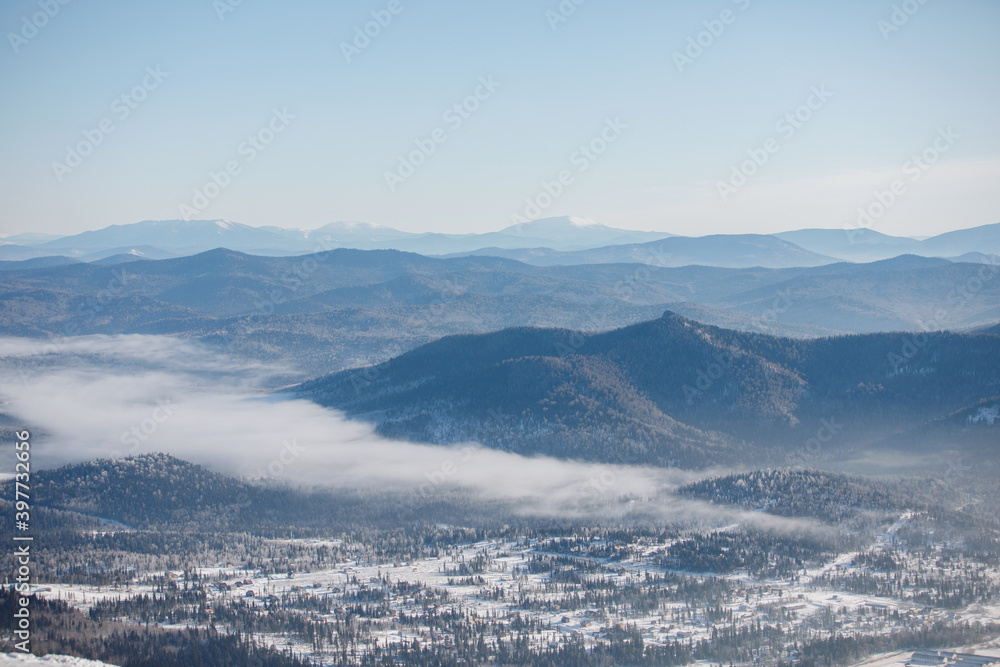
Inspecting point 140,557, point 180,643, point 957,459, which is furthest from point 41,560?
point 957,459

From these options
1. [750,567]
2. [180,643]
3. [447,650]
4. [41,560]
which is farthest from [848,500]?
[41,560]

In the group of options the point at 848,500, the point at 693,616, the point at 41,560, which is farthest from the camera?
the point at 848,500

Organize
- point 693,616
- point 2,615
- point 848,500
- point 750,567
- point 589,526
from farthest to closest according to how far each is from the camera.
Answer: point 589,526, point 848,500, point 750,567, point 693,616, point 2,615

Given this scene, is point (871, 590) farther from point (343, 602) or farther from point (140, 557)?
point (140, 557)

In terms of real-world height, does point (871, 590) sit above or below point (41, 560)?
below

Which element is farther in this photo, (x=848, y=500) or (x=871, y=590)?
(x=848, y=500)

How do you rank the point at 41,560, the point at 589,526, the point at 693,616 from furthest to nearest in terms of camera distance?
the point at 589,526
the point at 41,560
the point at 693,616

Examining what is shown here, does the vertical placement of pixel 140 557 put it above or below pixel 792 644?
above

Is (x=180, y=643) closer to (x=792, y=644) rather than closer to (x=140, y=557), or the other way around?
(x=140, y=557)

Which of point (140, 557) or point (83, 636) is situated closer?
point (83, 636)
